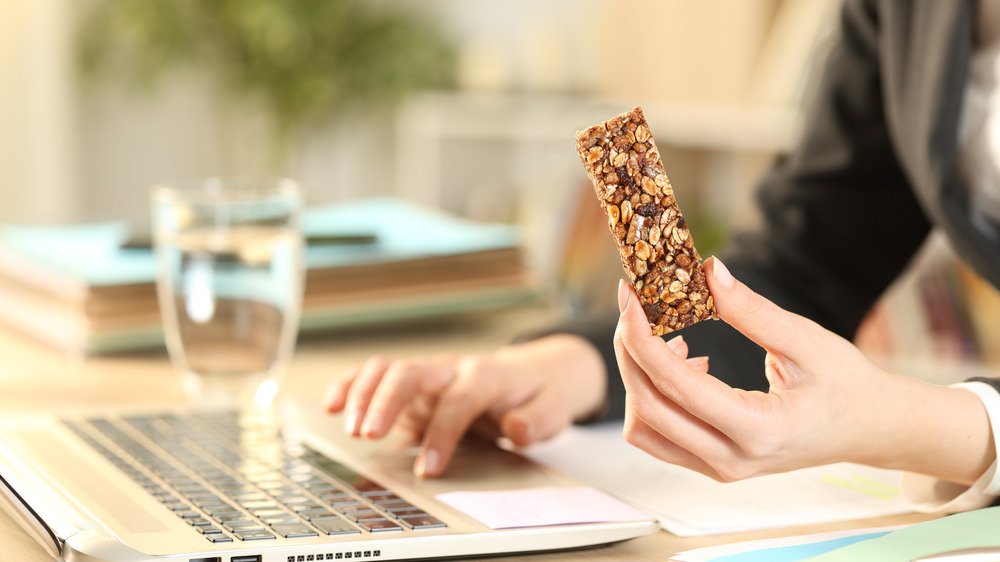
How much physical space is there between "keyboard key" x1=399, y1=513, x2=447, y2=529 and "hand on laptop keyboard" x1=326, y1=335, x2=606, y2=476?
109mm

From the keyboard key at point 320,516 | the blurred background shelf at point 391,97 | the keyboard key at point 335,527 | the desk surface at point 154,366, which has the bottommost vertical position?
the keyboard key at point 335,527

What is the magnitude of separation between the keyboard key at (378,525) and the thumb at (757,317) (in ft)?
0.62

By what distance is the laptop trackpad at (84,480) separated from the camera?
0.62 m

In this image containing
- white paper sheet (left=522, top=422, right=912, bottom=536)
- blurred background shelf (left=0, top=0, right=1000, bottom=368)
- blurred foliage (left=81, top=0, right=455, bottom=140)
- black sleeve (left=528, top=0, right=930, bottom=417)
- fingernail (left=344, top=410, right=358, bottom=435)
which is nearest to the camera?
white paper sheet (left=522, top=422, right=912, bottom=536)

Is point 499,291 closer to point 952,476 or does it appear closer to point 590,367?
point 590,367

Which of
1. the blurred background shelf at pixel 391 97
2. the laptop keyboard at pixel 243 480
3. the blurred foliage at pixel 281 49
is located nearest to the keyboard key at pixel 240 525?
the laptop keyboard at pixel 243 480

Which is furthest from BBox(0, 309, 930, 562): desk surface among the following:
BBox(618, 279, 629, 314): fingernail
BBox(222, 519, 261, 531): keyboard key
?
BBox(222, 519, 261, 531): keyboard key

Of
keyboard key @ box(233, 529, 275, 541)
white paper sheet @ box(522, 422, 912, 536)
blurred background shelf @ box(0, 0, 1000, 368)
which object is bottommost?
keyboard key @ box(233, 529, 275, 541)

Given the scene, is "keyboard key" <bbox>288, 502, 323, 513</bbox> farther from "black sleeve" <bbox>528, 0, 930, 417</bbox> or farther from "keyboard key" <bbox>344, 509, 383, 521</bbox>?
"black sleeve" <bbox>528, 0, 930, 417</bbox>

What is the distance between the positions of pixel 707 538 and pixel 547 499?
0.09 m

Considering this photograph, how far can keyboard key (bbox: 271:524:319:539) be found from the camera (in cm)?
60

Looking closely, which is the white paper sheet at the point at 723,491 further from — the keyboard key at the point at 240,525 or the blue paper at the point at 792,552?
the keyboard key at the point at 240,525

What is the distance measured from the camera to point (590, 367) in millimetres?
915

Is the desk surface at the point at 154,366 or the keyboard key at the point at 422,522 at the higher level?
the desk surface at the point at 154,366
